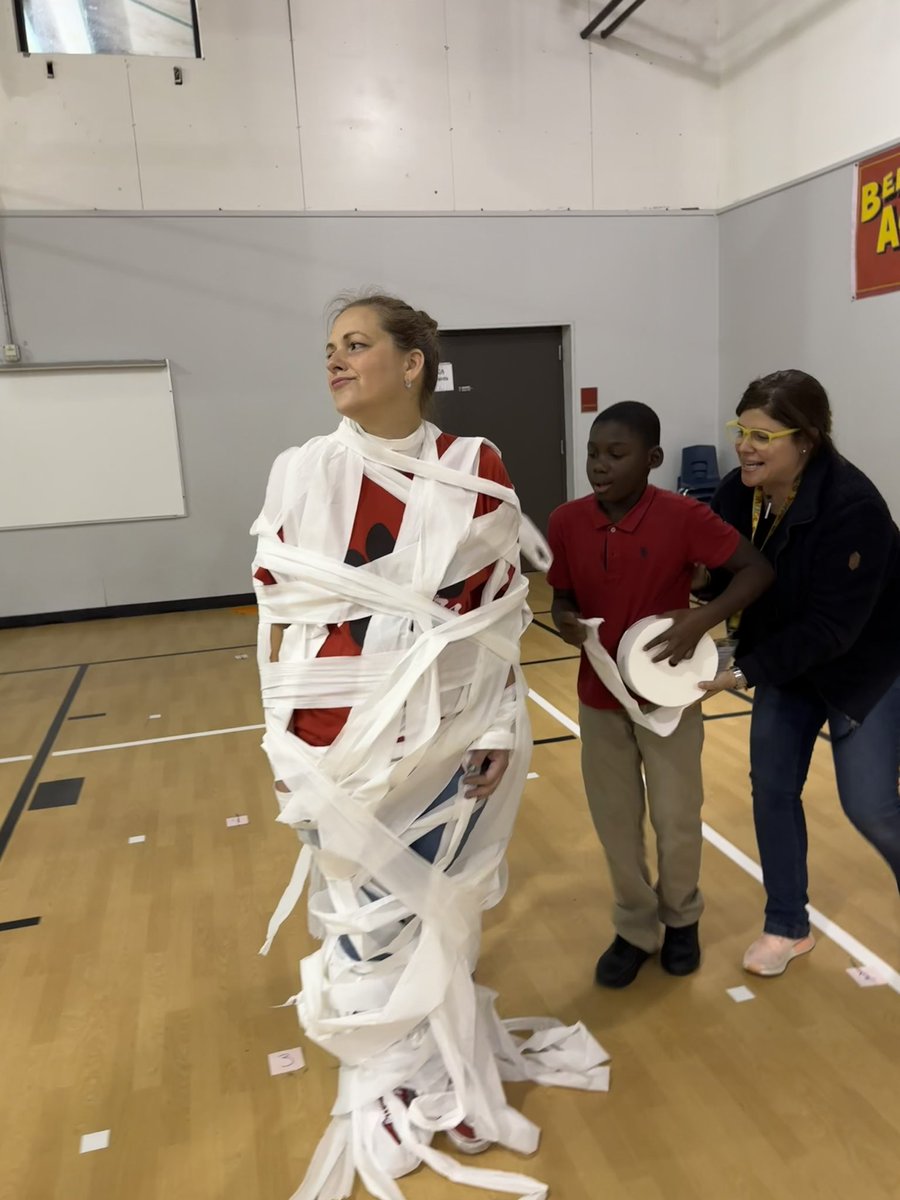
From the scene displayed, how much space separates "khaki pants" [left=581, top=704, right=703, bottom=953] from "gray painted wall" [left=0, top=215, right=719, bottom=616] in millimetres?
5259

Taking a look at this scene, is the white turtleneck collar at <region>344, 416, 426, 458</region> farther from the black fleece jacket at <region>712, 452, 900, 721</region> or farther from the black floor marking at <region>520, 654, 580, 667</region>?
the black floor marking at <region>520, 654, 580, 667</region>

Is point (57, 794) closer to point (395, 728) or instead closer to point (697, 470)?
point (395, 728)

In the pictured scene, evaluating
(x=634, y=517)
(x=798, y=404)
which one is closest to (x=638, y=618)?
(x=634, y=517)

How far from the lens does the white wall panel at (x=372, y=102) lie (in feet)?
20.4

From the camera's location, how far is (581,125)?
22.0 feet

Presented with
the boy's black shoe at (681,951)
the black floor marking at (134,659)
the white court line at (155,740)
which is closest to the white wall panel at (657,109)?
the black floor marking at (134,659)

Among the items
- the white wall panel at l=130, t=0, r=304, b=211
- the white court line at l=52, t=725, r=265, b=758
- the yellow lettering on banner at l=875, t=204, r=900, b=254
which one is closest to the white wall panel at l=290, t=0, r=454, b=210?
the white wall panel at l=130, t=0, r=304, b=211

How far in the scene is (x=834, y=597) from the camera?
1.69 meters

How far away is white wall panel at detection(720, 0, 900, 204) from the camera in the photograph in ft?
17.3

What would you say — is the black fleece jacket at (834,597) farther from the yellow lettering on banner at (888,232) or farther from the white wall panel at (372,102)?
the white wall panel at (372,102)

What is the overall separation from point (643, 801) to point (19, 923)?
1.77 metres

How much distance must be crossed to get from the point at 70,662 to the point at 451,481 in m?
4.71

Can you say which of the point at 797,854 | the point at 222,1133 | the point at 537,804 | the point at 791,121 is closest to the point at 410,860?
the point at 222,1133

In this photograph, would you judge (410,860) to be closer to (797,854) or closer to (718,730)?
(797,854)
